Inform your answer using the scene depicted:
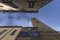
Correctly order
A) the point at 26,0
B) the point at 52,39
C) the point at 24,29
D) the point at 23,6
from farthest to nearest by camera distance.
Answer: the point at 24,29, the point at 52,39, the point at 23,6, the point at 26,0

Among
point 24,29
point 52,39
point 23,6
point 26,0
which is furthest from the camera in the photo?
point 24,29

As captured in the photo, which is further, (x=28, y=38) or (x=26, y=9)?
(x=28, y=38)

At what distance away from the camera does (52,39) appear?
24.5 metres

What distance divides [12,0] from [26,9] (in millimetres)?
1919

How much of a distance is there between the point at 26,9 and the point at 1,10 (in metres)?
2.33

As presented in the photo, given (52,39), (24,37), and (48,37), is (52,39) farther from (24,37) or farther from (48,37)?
(24,37)

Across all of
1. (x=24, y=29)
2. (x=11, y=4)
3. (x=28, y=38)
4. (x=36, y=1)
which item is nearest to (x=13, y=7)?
(x=11, y=4)

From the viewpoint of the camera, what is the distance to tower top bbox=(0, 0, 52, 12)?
16.8m

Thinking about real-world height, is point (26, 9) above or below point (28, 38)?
above

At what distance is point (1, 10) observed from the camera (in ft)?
56.1

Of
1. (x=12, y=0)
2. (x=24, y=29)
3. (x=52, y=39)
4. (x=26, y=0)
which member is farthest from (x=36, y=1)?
(x=24, y=29)

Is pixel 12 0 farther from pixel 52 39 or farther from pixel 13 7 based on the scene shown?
pixel 52 39

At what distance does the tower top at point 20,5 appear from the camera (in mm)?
16770

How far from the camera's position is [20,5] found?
17625 millimetres
